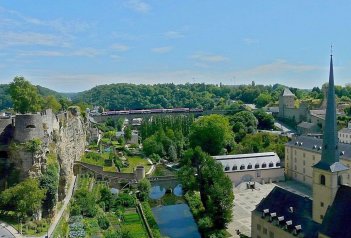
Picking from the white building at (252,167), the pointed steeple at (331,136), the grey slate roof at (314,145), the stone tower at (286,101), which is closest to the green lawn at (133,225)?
the white building at (252,167)

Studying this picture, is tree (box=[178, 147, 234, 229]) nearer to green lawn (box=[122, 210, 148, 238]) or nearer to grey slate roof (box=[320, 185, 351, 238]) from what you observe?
green lawn (box=[122, 210, 148, 238])

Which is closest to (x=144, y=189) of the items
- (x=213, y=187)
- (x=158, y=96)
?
(x=213, y=187)

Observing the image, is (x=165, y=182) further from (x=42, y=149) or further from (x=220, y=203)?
(x=42, y=149)

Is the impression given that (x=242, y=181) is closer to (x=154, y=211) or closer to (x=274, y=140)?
(x=154, y=211)

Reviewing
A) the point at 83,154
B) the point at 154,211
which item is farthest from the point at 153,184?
the point at 83,154

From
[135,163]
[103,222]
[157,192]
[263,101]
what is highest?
[263,101]
